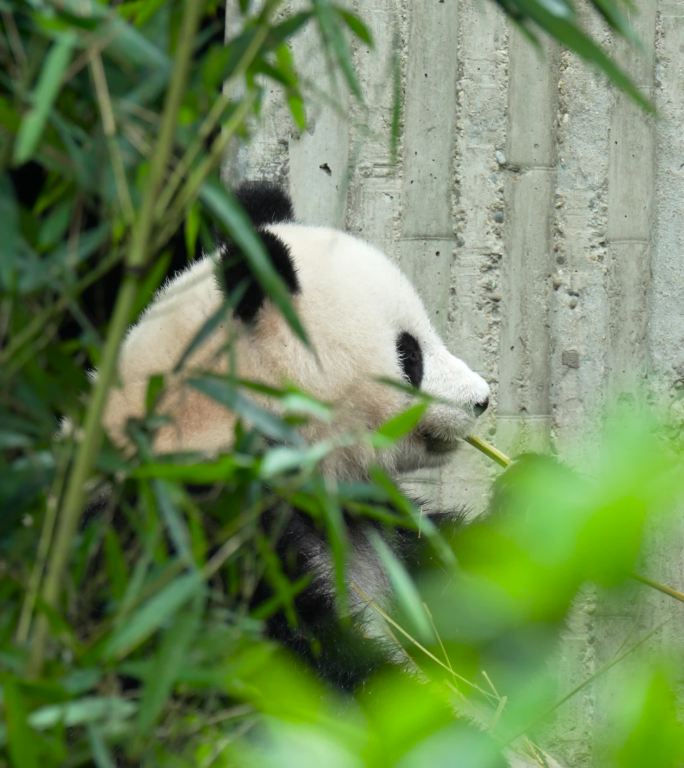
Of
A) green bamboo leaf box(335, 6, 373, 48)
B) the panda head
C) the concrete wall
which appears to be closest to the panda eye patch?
the panda head

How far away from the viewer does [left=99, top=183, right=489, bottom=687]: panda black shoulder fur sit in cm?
189

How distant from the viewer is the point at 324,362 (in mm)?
2094

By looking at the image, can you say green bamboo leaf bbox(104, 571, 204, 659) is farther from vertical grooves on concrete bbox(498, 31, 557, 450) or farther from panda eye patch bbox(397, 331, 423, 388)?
vertical grooves on concrete bbox(498, 31, 557, 450)

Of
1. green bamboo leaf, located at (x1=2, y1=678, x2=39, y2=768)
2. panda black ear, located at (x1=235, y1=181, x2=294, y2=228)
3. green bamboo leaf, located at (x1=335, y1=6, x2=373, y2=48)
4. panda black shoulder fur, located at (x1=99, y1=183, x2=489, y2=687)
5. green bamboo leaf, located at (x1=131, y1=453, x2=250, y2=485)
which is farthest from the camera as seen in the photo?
panda black ear, located at (x1=235, y1=181, x2=294, y2=228)

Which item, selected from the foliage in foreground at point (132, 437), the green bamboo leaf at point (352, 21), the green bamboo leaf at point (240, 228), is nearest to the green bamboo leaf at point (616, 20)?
the foliage in foreground at point (132, 437)

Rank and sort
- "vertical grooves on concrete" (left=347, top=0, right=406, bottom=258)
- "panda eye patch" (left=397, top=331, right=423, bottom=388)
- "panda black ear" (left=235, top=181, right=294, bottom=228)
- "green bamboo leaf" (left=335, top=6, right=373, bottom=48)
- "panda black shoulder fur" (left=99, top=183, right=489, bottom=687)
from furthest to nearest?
"vertical grooves on concrete" (left=347, top=0, right=406, bottom=258) < "panda black ear" (left=235, top=181, right=294, bottom=228) < "panda eye patch" (left=397, top=331, right=423, bottom=388) < "panda black shoulder fur" (left=99, top=183, right=489, bottom=687) < "green bamboo leaf" (left=335, top=6, right=373, bottom=48)

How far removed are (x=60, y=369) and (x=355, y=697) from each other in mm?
931

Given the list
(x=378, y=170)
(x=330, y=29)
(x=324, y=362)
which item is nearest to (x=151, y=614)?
(x=330, y=29)

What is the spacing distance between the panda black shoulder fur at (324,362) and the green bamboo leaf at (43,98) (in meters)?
0.88

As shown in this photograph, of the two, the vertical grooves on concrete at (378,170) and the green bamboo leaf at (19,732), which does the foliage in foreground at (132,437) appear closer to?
the green bamboo leaf at (19,732)

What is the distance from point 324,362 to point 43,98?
4.02 feet

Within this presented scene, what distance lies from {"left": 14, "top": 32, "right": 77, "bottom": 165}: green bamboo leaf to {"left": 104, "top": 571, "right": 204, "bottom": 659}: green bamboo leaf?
334 mm

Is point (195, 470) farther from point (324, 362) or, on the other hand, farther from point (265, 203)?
point (265, 203)

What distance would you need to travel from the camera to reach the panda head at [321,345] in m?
1.97
